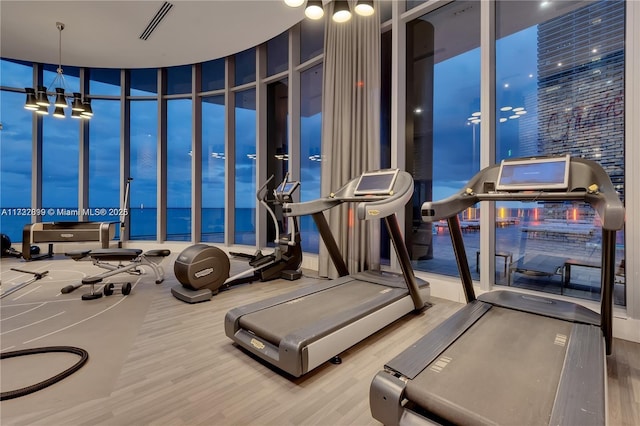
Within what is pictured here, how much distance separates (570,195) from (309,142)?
14.7 ft

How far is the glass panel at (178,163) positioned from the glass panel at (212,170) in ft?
1.37

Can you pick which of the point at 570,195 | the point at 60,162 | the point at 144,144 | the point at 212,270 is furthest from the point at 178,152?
the point at 570,195

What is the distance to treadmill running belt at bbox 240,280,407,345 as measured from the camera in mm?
2289

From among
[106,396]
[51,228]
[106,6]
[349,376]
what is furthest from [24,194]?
[349,376]

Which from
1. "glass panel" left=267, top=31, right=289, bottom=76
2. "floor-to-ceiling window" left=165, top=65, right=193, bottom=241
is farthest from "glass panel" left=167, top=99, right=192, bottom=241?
"glass panel" left=267, top=31, right=289, bottom=76

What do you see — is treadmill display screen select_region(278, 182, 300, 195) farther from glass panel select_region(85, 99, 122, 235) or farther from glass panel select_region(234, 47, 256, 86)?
glass panel select_region(85, 99, 122, 235)

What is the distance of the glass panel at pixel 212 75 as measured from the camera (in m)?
7.18

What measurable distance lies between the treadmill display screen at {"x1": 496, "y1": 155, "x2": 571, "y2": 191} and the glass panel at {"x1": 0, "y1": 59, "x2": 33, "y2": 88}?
372 inches

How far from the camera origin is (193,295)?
11.6 ft

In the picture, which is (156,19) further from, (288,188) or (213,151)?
(288,188)

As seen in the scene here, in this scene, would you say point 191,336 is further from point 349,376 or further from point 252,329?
point 349,376

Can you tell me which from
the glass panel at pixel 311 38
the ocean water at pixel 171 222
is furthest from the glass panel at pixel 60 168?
the glass panel at pixel 311 38

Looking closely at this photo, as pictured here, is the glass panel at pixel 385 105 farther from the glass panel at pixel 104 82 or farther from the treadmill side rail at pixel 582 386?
the glass panel at pixel 104 82

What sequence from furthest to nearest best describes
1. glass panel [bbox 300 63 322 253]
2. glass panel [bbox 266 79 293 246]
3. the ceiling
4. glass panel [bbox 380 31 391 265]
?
glass panel [bbox 266 79 293 246] → glass panel [bbox 300 63 322 253] → the ceiling → glass panel [bbox 380 31 391 265]
